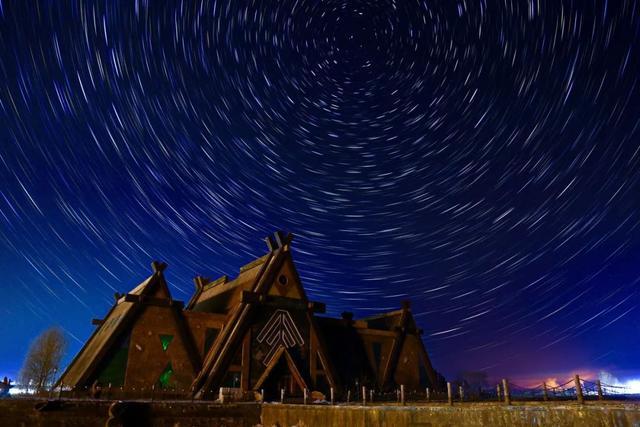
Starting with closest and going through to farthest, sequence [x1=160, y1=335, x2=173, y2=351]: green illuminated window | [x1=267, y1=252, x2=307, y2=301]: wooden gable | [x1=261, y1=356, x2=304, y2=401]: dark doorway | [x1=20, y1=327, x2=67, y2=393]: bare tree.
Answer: [x1=160, y1=335, x2=173, y2=351]: green illuminated window < [x1=261, y1=356, x2=304, y2=401]: dark doorway < [x1=267, y1=252, x2=307, y2=301]: wooden gable < [x1=20, y1=327, x2=67, y2=393]: bare tree

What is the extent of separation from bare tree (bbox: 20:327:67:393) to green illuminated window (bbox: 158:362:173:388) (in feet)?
124

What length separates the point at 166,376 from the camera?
94.8 ft

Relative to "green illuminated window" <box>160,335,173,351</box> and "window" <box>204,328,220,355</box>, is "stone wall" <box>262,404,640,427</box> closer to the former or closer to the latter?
"green illuminated window" <box>160,335,173,351</box>

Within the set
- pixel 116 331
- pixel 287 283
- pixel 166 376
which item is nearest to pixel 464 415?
pixel 166 376

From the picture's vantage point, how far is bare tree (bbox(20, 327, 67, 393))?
58588 mm

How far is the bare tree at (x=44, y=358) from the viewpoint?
5859 cm

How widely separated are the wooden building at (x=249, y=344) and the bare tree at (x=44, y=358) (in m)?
32.9

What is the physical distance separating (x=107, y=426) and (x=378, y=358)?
943 inches

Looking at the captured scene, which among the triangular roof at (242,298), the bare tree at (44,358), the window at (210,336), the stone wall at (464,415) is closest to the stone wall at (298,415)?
the stone wall at (464,415)

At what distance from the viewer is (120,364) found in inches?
1100

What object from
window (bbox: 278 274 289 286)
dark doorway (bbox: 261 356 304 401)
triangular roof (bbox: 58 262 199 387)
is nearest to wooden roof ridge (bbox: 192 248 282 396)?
triangular roof (bbox: 58 262 199 387)

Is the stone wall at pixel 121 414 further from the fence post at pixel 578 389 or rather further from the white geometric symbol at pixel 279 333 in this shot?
the fence post at pixel 578 389

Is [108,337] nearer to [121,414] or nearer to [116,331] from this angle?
[116,331]

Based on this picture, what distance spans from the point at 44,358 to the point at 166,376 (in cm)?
4192
